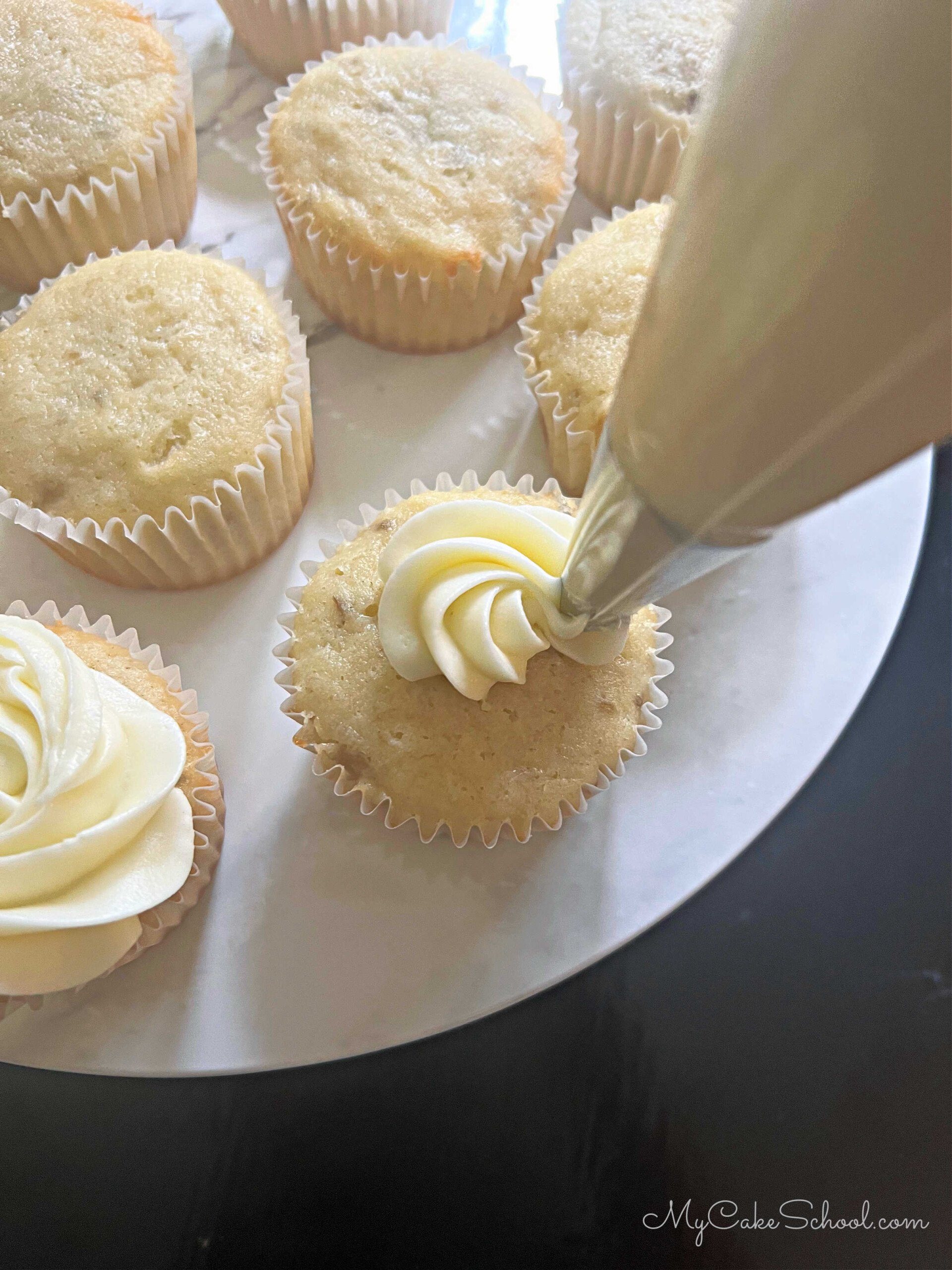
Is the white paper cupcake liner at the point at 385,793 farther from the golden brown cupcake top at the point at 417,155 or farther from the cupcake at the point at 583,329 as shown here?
the golden brown cupcake top at the point at 417,155

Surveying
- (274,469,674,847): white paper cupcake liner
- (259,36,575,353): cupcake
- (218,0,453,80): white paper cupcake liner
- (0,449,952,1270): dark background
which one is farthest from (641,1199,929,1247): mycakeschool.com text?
(218,0,453,80): white paper cupcake liner

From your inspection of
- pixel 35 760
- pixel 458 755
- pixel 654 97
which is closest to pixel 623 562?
pixel 458 755

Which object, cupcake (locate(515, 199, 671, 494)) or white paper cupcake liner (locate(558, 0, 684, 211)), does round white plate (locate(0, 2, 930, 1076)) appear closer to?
cupcake (locate(515, 199, 671, 494))

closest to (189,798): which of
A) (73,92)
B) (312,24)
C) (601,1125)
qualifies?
(601,1125)

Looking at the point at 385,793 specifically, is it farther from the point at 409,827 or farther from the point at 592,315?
the point at 592,315

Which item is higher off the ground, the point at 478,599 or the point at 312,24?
the point at 312,24

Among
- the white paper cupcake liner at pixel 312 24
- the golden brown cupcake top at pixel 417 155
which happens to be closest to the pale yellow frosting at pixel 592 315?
the golden brown cupcake top at pixel 417 155
